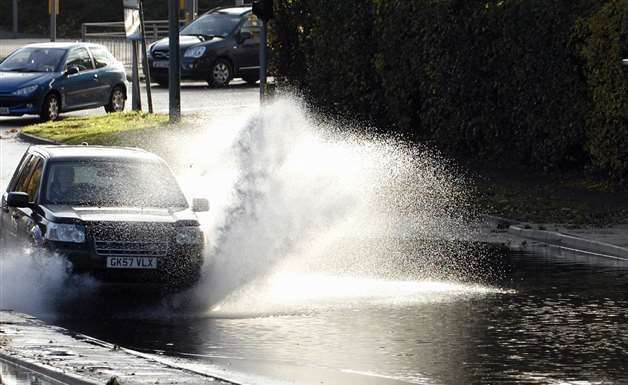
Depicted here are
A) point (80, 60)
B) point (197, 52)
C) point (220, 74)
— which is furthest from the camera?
point (220, 74)

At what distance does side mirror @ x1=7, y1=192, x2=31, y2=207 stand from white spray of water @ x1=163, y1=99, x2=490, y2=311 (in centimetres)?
169

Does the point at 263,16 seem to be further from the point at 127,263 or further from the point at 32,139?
the point at 127,263

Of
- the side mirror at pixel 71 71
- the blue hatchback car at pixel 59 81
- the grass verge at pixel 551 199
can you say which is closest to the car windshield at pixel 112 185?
the grass verge at pixel 551 199

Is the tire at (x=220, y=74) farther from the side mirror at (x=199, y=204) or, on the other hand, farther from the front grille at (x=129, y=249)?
the front grille at (x=129, y=249)

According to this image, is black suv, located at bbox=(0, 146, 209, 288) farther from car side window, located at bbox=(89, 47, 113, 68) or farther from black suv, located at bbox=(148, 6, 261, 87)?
black suv, located at bbox=(148, 6, 261, 87)

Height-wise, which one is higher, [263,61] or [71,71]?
[263,61]

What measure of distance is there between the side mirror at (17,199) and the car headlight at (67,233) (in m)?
0.73

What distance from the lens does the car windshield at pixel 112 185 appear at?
14.6 meters

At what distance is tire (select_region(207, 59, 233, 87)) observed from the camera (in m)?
43.5

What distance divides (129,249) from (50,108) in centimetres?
2299

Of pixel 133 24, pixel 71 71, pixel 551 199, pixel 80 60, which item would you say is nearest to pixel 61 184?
pixel 551 199

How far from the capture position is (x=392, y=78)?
28203 mm

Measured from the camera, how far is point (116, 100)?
37.9 metres

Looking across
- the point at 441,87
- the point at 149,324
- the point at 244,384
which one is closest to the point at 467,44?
the point at 441,87
